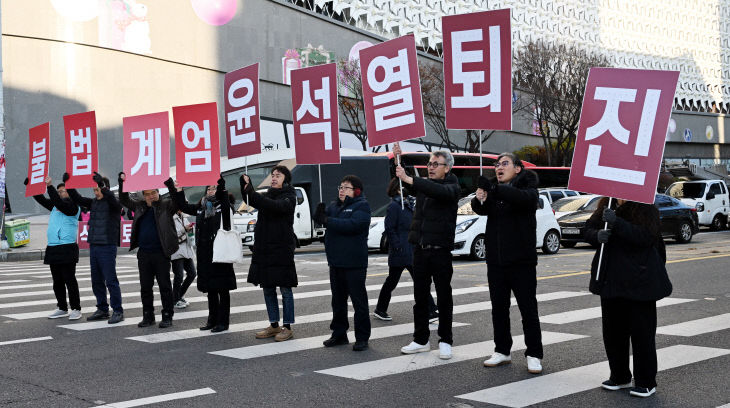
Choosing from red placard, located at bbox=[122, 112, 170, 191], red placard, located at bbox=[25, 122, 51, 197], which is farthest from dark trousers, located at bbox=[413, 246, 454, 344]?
red placard, located at bbox=[25, 122, 51, 197]

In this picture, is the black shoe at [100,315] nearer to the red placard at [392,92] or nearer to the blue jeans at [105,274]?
the blue jeans at [105,274]

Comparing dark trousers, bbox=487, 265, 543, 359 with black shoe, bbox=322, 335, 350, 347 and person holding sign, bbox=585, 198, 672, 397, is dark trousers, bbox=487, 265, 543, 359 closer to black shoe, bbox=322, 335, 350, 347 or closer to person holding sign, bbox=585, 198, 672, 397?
person holding sign, bbox=585, 198, 672, 397

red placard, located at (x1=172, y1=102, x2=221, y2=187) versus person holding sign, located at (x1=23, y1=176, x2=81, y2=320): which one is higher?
red placard, located at (x1=172, y1=102, x2=221, y2=187)

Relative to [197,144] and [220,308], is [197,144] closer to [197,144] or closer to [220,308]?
[197,144]

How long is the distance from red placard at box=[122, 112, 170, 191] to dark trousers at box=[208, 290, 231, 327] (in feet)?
5.20

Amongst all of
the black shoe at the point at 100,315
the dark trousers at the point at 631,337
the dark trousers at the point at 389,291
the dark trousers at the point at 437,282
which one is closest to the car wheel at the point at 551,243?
the dark trousers at the point at 389,291

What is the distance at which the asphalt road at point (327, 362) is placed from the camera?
5.77 metres

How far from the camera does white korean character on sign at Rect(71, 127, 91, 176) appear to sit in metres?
10.7

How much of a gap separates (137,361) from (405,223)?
3953 mm

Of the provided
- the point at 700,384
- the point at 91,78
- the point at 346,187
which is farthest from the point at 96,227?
the point at 91,78

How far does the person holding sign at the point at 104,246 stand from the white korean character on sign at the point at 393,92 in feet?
11.5

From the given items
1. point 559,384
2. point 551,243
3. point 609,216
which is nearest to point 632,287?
point 609,216

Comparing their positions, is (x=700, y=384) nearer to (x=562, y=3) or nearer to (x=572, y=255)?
(x=572, y=255)

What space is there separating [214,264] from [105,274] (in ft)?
5.74
